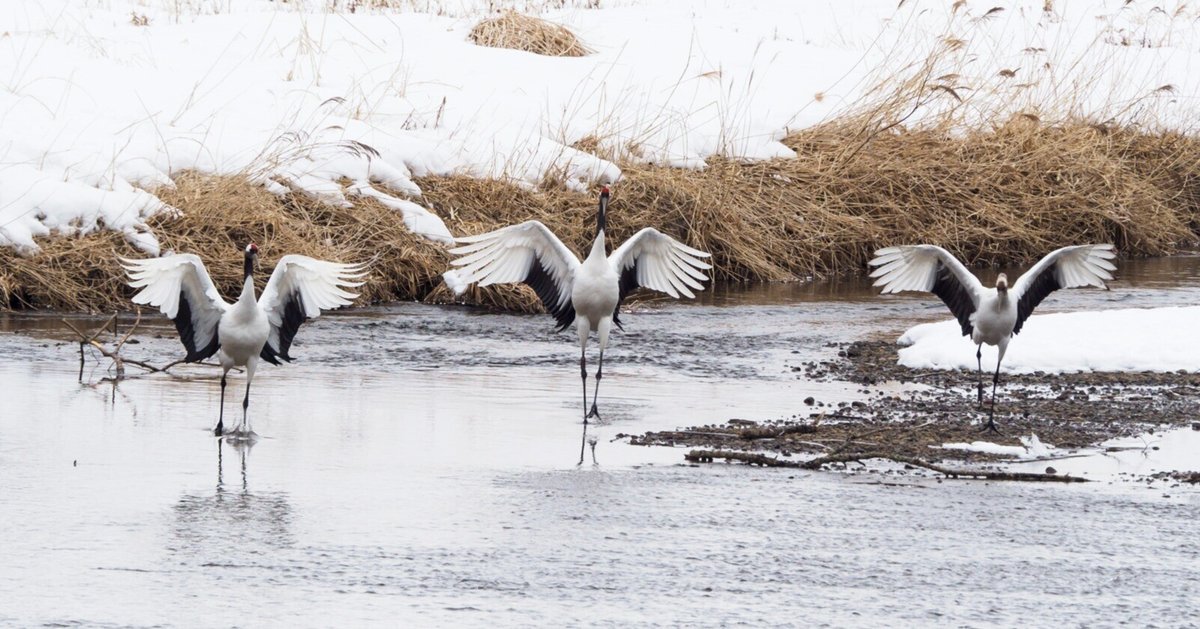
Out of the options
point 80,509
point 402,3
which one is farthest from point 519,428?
point 402,3

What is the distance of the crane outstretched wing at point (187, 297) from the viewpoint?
924 centimetres

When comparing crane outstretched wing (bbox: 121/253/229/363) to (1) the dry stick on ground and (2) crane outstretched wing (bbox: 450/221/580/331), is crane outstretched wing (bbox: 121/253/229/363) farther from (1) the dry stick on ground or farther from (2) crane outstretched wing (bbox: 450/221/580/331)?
(1) the dry stick on ground

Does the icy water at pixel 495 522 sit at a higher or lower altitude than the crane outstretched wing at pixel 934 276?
lower

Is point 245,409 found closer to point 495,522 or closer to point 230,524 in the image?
point 230,524

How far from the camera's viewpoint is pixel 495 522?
701 cm

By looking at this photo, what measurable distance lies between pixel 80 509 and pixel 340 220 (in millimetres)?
8186

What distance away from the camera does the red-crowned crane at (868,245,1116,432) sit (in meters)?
10.2

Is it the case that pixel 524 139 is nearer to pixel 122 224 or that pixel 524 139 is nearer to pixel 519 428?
pixel 122 224

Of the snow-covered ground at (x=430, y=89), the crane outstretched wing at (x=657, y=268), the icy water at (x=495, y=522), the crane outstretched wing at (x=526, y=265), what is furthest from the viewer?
the snow-covered ground at (x=430, y=89)

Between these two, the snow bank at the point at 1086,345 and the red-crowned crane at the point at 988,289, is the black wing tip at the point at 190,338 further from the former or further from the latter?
the snow bank at the point at 1086,345

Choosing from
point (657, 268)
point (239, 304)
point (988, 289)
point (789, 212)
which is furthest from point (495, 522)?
point (789, 212)

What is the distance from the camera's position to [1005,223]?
700 inches

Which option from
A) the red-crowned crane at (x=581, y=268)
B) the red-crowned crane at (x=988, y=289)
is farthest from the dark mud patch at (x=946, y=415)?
the red-crowned crane at (x=581, y=268)

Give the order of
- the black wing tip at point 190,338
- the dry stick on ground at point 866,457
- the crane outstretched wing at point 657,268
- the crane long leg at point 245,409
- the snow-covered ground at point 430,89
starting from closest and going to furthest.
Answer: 1. the dry stick on ground at point 866,457
2. the crane long leg at point 245,409
3. the black wing tip at point 190,338
4. the crane outstretched wing at point 657,268
5. the snow-covered ground at point 430,89
